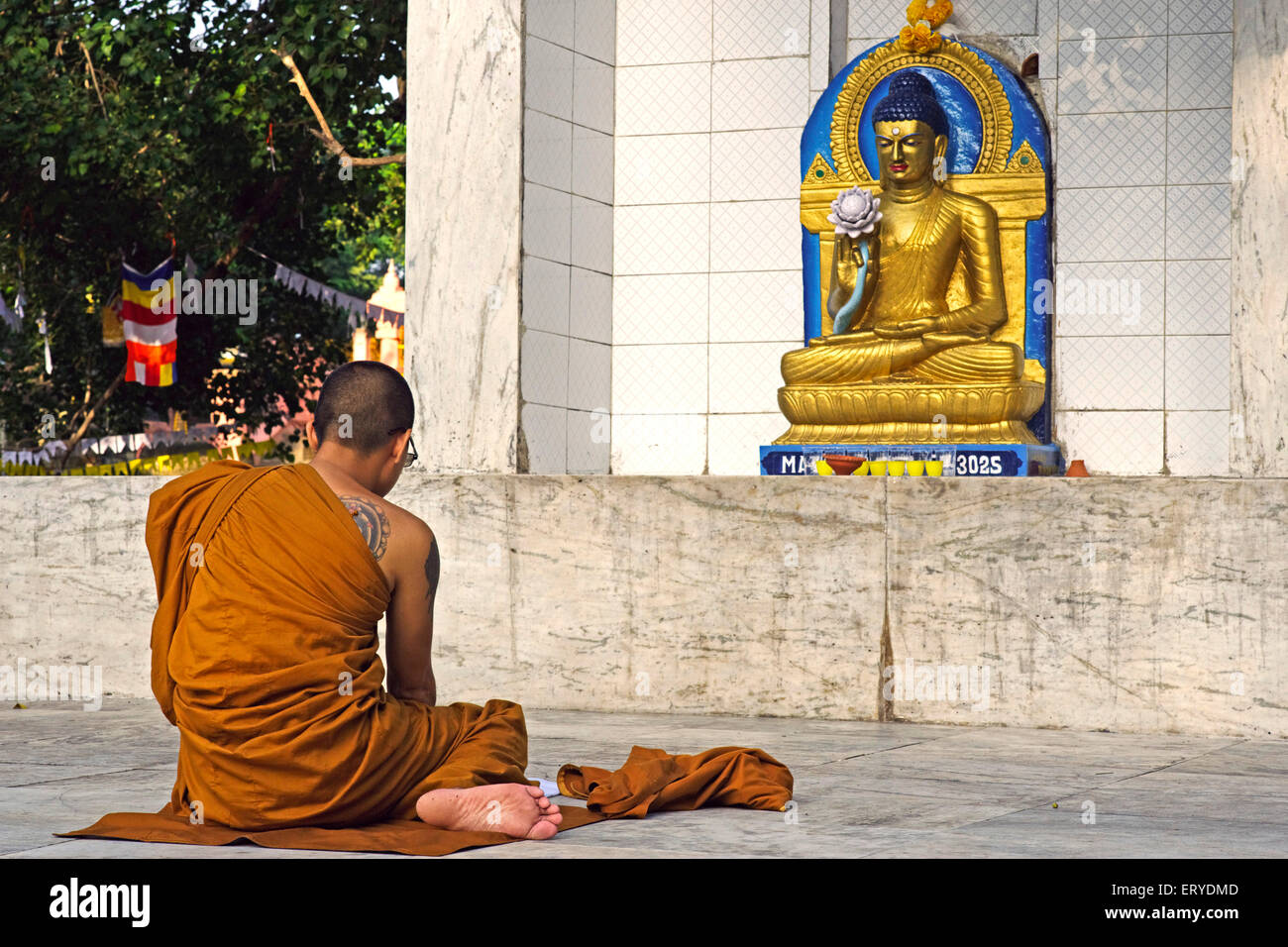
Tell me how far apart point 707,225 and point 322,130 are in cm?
490

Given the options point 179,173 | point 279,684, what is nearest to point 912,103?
point 279,684

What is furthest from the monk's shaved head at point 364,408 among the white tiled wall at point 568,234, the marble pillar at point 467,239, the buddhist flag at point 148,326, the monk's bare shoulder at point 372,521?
the buddhist flag at point 148,326

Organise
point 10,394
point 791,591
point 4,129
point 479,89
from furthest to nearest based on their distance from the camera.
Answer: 1. point 10,394
2. point 4,129
3. point 479,89
4. point 791,591

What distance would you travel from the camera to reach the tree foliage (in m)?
13.8

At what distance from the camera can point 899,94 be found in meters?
10.2

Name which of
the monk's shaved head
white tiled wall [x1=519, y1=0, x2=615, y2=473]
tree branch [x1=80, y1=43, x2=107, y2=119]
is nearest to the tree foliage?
tree branch [x1=80, y1=43, x2=107, y2=119]

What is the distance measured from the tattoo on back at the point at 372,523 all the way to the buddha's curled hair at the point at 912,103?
256 inches

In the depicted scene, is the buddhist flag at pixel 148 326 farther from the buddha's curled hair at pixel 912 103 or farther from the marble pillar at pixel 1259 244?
the marble pillar at pixel 1259 244

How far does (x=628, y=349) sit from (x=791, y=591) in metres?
3.33

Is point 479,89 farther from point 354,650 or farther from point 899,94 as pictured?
point 354,650

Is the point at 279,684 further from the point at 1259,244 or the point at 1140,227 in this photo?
the point at 1140,227

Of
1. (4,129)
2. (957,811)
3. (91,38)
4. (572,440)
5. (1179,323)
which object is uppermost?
(91,38)

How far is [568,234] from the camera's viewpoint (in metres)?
10.1

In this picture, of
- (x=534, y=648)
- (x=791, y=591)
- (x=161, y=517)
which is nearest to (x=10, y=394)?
(x=534, y=648)
